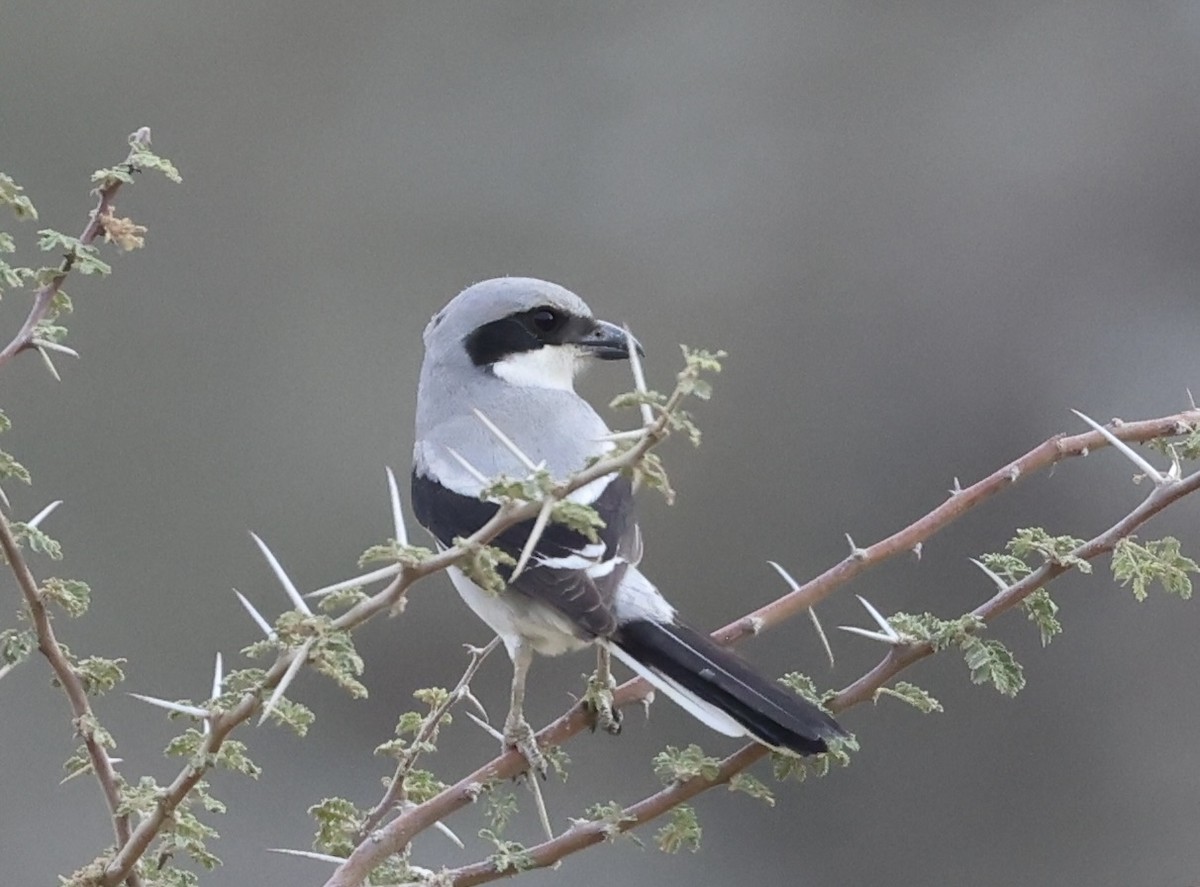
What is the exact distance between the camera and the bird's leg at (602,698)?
1.79m

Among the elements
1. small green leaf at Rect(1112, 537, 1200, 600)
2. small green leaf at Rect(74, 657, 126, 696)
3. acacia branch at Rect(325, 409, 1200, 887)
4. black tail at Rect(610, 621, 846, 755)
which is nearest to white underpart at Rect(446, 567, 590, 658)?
black tail at Rect(610, 621, 846, 755)

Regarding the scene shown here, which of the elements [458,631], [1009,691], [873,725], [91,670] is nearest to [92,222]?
[91,670]

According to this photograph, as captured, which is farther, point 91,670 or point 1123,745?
point 1123,745

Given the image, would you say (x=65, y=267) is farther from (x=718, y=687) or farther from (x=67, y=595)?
(x=718, y=687)

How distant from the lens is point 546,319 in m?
2.55

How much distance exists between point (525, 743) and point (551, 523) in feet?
0.99

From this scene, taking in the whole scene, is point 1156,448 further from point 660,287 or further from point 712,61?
point 712,61

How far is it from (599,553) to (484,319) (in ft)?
2.23

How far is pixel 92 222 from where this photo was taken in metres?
1.47

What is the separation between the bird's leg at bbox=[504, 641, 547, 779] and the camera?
1805mm

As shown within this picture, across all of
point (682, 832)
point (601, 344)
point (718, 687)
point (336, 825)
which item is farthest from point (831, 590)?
point (601, 344)

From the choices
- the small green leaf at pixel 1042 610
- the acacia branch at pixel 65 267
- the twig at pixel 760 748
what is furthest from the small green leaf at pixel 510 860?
the acacia branch at pixel 65 267

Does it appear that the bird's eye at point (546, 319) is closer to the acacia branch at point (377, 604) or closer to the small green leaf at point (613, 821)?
the small green leaf at point (613, 821)

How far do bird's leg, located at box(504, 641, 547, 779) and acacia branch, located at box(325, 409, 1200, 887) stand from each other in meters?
0.09
